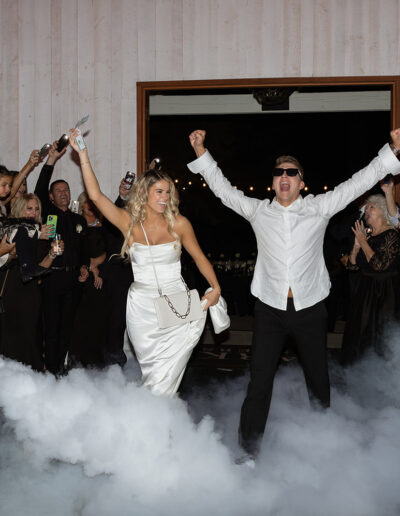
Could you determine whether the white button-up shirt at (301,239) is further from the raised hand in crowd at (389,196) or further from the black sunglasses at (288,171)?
the raised hand in crowd at (389,196)

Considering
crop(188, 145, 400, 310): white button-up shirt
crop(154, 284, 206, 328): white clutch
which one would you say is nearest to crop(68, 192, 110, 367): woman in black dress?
crop(154, 284, 206, 328): white clutch

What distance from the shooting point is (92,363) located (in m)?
6.36

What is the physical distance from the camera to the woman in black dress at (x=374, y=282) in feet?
17.4

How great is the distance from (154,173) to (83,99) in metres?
3.00

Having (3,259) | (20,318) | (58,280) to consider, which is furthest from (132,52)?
(20,318)

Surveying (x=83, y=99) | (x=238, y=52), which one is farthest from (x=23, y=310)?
(x=238, y=52)

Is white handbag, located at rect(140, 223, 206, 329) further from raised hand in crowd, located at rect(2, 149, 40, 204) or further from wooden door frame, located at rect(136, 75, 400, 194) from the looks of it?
wooden door frame, located at rect(136, 75, 400, 194)

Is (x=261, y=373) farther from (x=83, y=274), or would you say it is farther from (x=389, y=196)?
(x=83, y=274)

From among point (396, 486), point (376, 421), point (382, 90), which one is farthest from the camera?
point (382, 90)

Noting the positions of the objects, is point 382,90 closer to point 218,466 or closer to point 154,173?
point 154,173

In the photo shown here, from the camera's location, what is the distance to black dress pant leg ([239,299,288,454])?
12.4 ft

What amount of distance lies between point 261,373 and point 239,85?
366cm

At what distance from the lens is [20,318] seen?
4695 mm

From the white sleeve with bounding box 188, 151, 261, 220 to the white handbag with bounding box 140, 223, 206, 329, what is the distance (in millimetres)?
596
